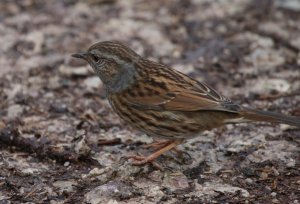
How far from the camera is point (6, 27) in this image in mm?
9094

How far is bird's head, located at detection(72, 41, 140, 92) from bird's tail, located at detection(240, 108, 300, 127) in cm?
122

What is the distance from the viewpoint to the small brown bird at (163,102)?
600 cm

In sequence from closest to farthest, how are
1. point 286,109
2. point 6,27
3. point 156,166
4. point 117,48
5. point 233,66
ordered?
point 156,166
point 117,48
point 286,109
point 233,66
point 6,27

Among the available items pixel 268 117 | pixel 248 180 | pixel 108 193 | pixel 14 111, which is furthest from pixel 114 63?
pixel 248 180

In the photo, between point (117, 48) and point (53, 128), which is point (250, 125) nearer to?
point (117, 48)

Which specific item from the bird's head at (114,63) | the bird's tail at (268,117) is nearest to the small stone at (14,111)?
the bird's head at (114,63)

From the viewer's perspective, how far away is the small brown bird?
19.7ft

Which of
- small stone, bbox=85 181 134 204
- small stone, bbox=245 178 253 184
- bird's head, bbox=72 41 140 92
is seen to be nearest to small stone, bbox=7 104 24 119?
bird's head, bbox=72 41 140 92

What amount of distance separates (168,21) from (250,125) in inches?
117

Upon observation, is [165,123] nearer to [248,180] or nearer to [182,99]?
[182,99]

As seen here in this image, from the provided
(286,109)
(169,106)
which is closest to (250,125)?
(286,109)

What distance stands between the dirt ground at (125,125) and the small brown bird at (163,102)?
1.27ft

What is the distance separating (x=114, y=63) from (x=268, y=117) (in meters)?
1.74

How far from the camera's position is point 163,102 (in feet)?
20.1
